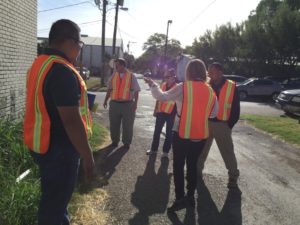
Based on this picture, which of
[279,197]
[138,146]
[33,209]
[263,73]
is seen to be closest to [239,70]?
[263,73]

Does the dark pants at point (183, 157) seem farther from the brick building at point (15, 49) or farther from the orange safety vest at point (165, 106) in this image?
the brick building at point (15, 49)

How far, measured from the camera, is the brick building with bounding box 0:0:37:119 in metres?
6.68

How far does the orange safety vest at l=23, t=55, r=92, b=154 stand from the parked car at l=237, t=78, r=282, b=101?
75.6 ft

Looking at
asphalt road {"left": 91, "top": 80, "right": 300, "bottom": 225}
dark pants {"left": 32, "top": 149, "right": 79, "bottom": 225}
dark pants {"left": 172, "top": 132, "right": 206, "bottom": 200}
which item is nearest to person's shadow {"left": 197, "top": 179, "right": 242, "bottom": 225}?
asphalt road {"left": 91, "top": 80, "right": 300, "bottom": 225}

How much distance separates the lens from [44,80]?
2645mm

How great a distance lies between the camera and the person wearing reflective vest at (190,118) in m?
4.45

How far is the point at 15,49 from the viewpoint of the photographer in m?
7.38

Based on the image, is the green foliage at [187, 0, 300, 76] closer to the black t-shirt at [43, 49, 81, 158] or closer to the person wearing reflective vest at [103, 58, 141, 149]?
the person wearing reflective vest at [103, 58, 141, 149]

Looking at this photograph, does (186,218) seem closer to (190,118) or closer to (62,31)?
(190,118)

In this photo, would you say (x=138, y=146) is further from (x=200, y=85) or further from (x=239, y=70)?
(x=239, y=70)

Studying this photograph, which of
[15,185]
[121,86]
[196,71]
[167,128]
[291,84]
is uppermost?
[196,71]

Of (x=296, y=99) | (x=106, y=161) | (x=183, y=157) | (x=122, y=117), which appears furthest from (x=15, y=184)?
(x=296, y=99)

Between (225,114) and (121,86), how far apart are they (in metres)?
2.71

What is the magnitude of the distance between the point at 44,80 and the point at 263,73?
31.2m
